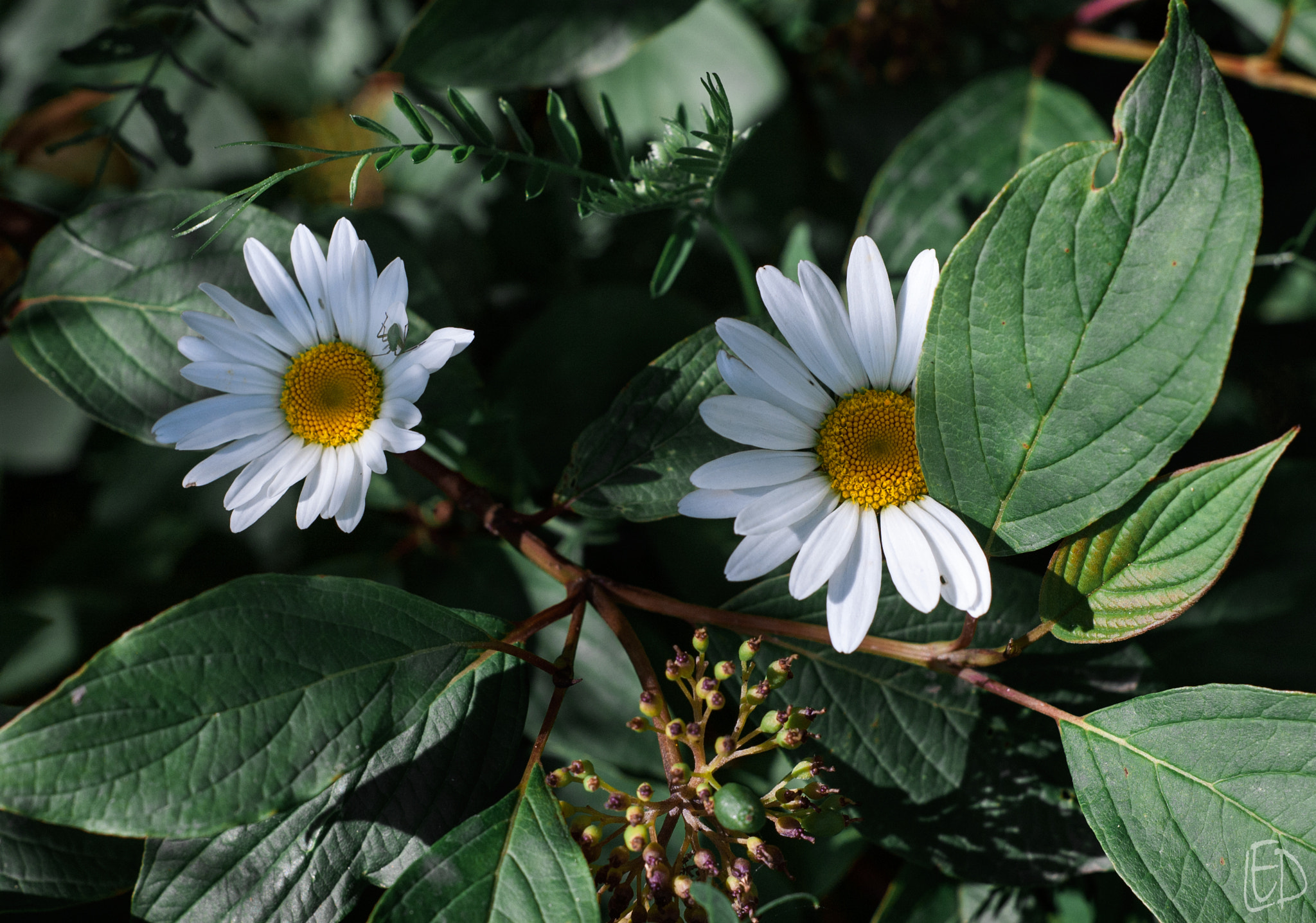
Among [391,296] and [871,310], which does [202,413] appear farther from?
[871,310]

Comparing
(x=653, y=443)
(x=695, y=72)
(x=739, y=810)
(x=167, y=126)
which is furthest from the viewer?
(x=695, y=72)

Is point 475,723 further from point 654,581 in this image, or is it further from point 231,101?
point 231,101

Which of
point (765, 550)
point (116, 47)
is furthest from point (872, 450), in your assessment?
point (116, 47)

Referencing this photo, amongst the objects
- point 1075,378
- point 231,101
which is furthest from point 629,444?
point 231,101

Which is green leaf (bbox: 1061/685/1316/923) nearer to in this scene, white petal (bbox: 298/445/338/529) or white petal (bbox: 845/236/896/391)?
white petal (bbox: 845/236/896/391)

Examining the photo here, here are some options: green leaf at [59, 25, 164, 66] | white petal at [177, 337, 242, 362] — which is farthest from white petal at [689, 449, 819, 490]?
green leaf at [59, 25, 164, 66]

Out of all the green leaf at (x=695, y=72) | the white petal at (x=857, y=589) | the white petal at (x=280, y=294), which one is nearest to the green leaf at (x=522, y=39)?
the green leaf at (x=695, y=72)
